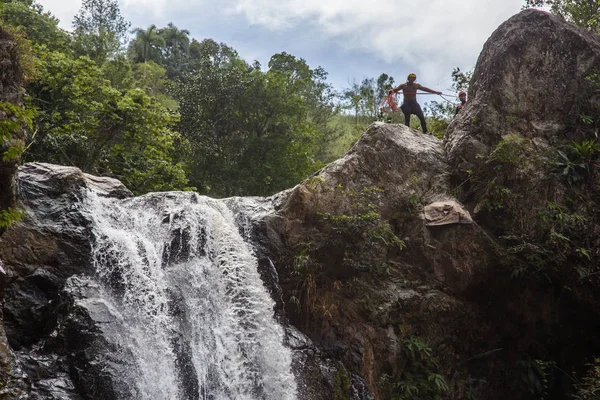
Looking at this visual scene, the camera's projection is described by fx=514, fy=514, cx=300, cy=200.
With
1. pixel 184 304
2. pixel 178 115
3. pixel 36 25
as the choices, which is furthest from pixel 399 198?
pixel 36 25

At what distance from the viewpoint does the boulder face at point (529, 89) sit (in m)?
12.0

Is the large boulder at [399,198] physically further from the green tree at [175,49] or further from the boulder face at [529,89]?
the green tree at [175,49]

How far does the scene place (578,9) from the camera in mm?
15742

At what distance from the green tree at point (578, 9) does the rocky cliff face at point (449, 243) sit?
3.62m

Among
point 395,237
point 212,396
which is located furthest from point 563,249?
point 212,396

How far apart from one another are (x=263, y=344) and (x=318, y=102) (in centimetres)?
2301

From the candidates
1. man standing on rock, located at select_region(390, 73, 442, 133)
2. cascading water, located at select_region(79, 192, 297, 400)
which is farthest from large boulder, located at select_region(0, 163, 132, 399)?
man standing on rock, located at select_region(390, 73, 442, 133)

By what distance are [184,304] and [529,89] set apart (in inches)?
373

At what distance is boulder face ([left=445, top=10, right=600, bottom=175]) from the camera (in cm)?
1202

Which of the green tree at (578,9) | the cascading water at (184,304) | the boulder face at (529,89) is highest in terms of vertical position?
the green tree at (578,9)

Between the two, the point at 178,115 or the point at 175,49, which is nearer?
the point at 178,115

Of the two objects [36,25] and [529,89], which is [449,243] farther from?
[36,25]

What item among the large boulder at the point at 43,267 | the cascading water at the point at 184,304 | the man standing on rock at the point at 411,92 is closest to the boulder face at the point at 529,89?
the man standing on rock at the point at 411,92

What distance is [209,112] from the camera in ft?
73.5
